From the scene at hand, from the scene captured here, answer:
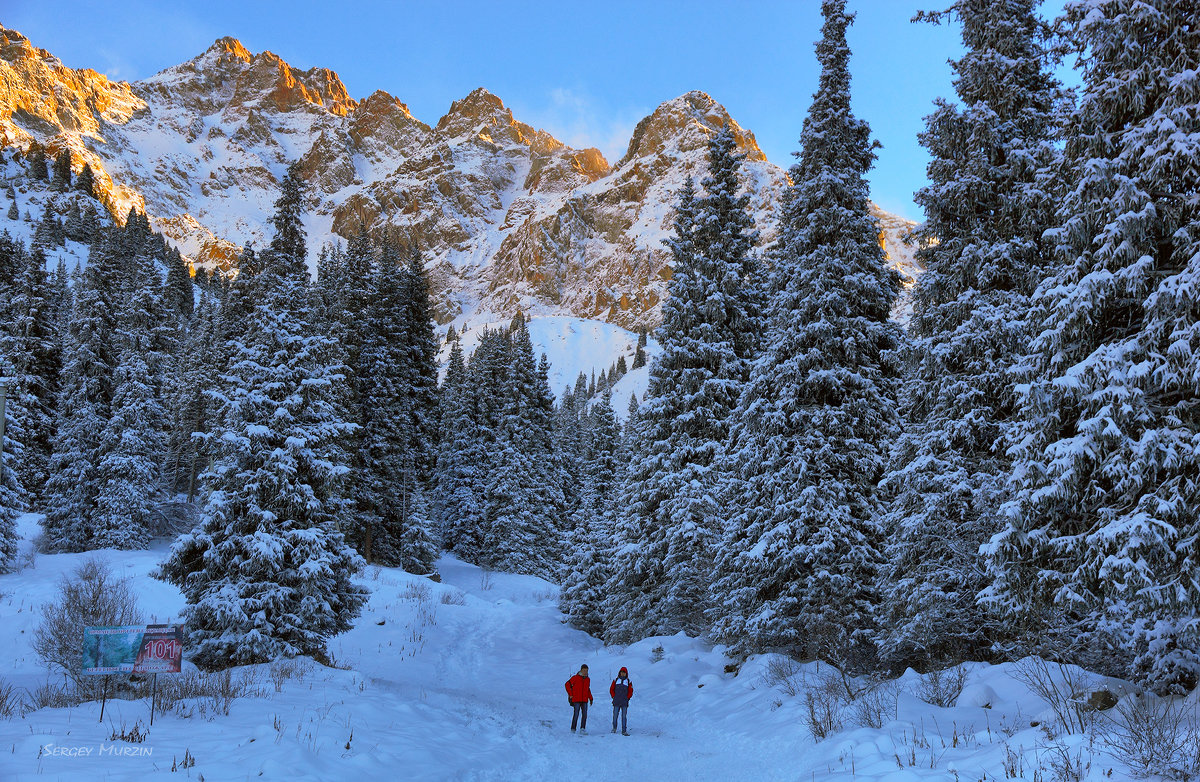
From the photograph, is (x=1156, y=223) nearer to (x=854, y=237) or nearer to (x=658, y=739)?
(x=854, y=237)

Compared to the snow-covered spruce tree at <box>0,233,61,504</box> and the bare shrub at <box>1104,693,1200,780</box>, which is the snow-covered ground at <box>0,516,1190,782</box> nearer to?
the bare shrub at <box>1104,693,1200,780</box>

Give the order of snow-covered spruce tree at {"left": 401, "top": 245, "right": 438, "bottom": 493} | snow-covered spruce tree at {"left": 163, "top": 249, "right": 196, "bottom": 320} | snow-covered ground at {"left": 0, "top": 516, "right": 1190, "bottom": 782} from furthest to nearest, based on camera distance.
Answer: snow-covered spruce tree at {"left": 163, "top": 249, "right": 196, "bottom": 320}
snow-covered spruce tree at {"left": 401, "top": 245, "right": 438, "bottom": 493}
snow-covered ground at {"left": 0, "top": 516, "right": 1190, "bottom": 782}

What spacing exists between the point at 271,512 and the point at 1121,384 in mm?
16230

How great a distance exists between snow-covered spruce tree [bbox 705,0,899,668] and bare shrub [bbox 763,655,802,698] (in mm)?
498

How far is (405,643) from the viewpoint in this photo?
21.9 m

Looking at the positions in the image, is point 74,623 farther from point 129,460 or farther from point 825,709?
point 129,460

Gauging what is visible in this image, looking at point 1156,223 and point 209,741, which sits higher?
point 1156,223

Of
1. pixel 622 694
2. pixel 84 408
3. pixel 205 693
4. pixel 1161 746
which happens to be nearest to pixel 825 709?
pixel 622 694

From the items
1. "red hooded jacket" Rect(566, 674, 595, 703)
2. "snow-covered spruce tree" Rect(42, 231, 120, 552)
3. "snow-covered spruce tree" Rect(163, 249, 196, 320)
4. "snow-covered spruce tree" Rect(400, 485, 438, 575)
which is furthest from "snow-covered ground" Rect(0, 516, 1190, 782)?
"snow-covered spruce tree" Rect(163, 249, 196, 320)

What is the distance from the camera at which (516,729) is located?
1255 centimetres

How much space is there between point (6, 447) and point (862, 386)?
35.3 m

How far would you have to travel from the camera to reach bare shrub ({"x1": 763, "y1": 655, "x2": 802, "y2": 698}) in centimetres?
1275

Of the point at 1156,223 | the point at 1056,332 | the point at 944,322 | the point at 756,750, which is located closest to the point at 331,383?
the point at 756,750

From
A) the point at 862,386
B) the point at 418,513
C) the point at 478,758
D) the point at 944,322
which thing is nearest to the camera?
the point at 478,758
